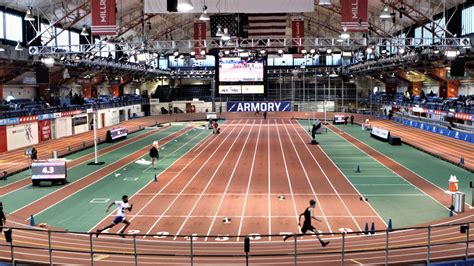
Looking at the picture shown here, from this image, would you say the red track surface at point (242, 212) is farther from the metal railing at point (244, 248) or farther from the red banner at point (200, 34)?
the red banner at point (200, 34)

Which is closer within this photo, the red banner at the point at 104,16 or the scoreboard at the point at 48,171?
the scoreboard at the point at 48,171

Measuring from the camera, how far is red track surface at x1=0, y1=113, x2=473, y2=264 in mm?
12977

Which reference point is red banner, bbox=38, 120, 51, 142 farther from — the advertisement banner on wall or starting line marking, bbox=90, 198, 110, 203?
starting line marking, bbox=90, 198, 110, 203

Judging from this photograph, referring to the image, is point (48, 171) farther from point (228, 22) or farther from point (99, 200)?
point (228, 22)

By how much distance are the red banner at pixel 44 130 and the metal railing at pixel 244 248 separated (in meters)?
32.6

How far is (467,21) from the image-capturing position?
143 ft

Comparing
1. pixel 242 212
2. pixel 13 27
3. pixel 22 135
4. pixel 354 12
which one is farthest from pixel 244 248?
pixel 13 27

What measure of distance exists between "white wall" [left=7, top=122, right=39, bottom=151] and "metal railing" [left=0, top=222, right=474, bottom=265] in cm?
2745

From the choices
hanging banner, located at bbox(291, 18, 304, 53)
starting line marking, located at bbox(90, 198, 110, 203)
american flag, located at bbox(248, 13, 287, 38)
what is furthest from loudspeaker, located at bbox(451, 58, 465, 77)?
starting line marking, located at bbox(90, 198, 110, 203)

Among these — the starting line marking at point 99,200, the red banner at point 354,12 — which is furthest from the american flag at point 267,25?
the starting line marking at point 99,200

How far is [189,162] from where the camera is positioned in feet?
107

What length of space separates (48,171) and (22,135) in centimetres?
1933

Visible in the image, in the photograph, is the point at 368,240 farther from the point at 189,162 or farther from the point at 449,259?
the point at 189,162

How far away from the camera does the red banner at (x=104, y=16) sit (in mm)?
25625
